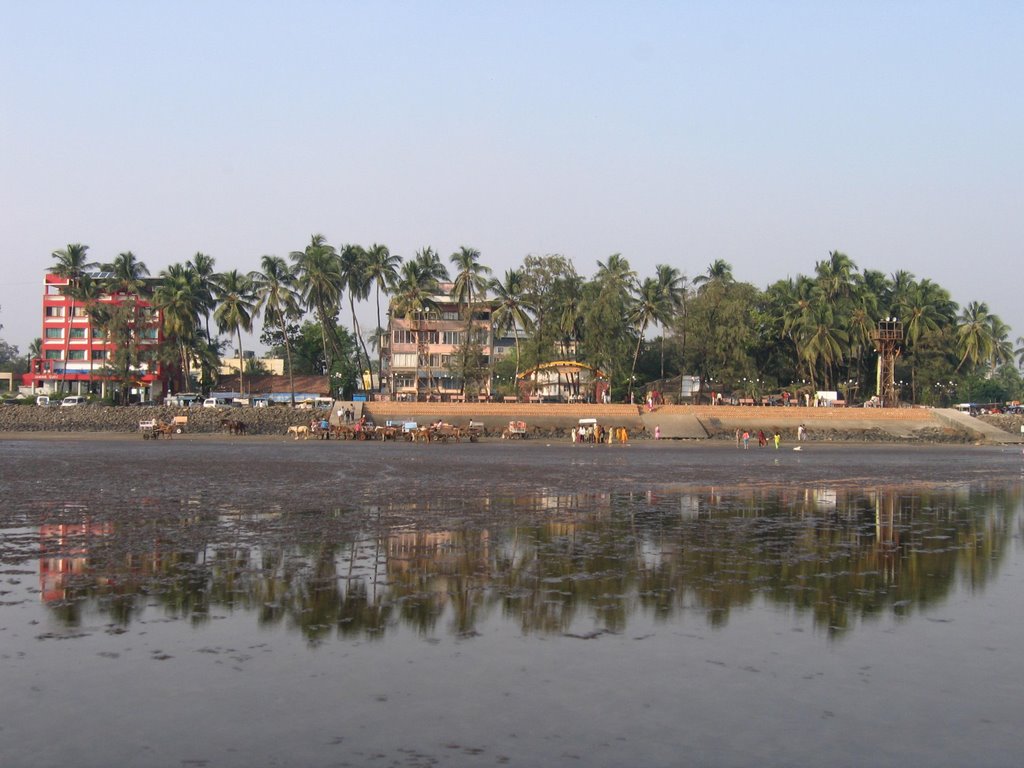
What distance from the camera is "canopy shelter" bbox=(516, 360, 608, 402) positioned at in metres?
83.9

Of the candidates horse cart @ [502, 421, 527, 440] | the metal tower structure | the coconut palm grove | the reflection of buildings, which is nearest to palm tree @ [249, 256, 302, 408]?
the coconut palm grove

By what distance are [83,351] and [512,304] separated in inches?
1853

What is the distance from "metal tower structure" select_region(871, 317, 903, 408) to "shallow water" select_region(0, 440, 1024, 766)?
6011 centimetres

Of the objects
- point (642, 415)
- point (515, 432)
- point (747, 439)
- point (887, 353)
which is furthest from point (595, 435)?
point (887, 353)

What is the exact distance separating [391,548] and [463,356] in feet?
231

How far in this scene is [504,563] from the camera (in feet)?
50.4

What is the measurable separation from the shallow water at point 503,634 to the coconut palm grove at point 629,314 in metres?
62.8

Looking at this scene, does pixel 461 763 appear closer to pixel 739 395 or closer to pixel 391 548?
pixel 391 548

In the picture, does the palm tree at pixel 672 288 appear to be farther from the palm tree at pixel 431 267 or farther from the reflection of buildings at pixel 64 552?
the reflection of buildings at pixel 64 552

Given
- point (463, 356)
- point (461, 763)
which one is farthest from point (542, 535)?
point (463, 356)

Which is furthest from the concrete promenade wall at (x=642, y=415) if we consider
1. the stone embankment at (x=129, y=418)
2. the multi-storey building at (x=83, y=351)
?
the multi-storey building at (x=83, y=351)

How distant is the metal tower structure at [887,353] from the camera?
80219 millimetres

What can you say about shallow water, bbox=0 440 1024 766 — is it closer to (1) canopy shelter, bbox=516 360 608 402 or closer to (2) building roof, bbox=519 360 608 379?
(2) building roof, bbox=519 360 608 379

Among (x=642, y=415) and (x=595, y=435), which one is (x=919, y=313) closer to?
(x=642, y=415)
